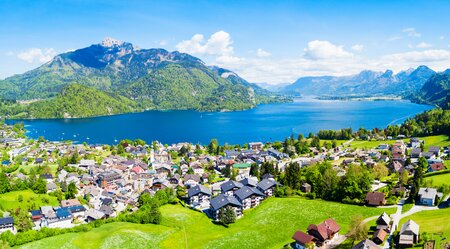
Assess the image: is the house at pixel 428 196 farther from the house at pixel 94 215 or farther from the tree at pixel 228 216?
the house at pixel 94 215

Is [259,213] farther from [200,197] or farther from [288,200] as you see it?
[200,197]

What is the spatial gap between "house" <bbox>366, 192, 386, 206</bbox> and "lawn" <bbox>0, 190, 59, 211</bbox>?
53.7 m

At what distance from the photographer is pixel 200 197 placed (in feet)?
212

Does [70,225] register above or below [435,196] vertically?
below

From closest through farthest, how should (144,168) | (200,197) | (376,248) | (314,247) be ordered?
(376,248)
(314,247)
(200,197)
(144,168)

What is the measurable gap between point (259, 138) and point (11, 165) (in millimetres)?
89709

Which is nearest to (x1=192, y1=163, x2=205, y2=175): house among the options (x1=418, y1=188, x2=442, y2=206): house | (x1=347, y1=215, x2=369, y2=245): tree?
(x1=418, y1=188, x2=442, y2=206): house

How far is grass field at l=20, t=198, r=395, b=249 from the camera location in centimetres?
4641

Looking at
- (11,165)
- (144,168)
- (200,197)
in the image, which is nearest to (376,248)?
(200,197)

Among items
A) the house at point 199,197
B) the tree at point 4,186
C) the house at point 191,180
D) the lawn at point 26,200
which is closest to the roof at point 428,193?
the house at point 199,197

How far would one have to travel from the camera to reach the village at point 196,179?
4797cm

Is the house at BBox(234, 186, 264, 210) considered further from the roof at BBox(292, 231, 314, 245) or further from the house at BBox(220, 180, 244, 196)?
the roof at BBox(292, 231, 314, 245)

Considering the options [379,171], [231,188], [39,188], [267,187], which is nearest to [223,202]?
[231,188]

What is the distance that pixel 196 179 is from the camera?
79.8 metres
